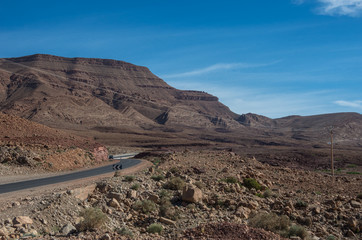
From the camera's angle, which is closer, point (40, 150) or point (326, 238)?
point (326, 238)

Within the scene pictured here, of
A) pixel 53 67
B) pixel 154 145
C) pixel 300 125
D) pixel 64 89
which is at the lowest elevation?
pixel 154 145

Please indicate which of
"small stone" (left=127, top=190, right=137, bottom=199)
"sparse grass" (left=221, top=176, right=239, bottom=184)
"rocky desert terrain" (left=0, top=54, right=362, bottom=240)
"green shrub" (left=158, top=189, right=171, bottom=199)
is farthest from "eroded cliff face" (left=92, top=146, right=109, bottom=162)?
"small stone" (left=127, top=190, right=137, bottom=199)

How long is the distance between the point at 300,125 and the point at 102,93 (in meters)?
106

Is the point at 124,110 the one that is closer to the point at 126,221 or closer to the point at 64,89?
the point at 64,89

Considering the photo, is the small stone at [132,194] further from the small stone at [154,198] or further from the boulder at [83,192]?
the boulder at [83,192]

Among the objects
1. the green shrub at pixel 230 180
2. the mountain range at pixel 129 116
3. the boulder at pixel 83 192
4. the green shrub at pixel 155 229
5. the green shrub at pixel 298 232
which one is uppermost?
the mountain range at pixel 129 116

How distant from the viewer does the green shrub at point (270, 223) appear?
1070cm

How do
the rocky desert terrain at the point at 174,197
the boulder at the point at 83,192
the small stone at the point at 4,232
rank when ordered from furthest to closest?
1. the boulder at the point at 83,192
2. the rocky desert terrain at the point at 174,197
3. the small stone at the point at 4,232

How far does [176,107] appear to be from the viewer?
171250 mm

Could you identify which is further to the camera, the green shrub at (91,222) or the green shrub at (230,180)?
the green shrub at (230,180)

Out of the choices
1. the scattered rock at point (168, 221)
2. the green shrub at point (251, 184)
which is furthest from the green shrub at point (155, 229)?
the green shrub at point (251, 184)

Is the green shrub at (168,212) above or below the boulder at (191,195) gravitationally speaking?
below

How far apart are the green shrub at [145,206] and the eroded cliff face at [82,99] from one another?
10424 centimetres

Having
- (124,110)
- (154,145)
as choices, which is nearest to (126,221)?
(154,145)
